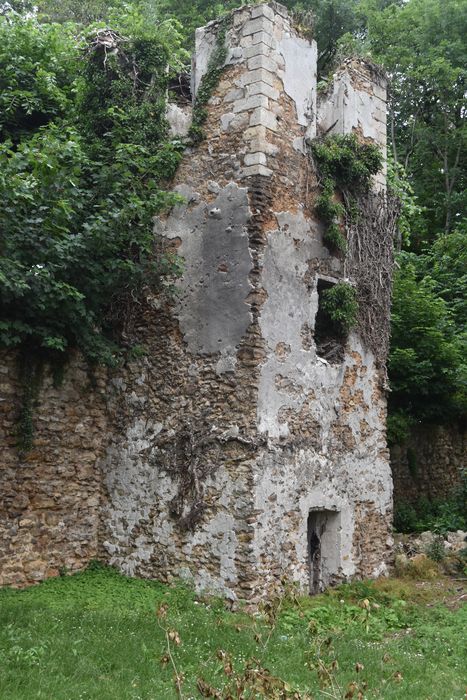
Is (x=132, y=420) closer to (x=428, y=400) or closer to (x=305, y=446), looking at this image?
(x=305, y=446)

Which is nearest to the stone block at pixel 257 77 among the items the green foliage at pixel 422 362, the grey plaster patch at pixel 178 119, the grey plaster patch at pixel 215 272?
the grey plaster patch at pixel 178 119

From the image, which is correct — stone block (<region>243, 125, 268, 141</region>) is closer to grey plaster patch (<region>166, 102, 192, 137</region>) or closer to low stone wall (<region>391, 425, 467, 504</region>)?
grey plaster patch (<region>166, 102, 192, 137</region>)

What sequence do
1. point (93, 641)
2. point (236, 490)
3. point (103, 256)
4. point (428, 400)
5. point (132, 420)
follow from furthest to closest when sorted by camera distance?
point (428, 400) → point (132, 420) → point (103, 256) → point (236, 490) → point (93, 641)

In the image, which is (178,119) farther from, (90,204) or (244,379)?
(244,379)

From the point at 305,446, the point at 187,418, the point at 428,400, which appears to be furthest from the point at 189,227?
the point at 428,400

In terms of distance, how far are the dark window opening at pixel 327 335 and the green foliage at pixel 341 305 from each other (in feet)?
0.17

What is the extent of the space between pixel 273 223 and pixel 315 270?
3.07ft

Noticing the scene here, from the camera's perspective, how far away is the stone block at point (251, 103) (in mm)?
8391

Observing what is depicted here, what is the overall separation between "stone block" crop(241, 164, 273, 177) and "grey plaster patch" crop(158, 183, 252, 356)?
195 mm

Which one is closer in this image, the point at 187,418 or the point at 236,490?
the point at 236,490

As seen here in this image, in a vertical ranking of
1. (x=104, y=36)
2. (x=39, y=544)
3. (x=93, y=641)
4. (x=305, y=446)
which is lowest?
(x=93, y=641)

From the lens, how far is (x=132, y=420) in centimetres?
889

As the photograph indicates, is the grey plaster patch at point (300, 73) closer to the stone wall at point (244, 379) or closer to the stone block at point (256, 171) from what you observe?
the stone wall at point (244, 379)

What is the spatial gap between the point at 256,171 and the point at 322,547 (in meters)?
4.64
